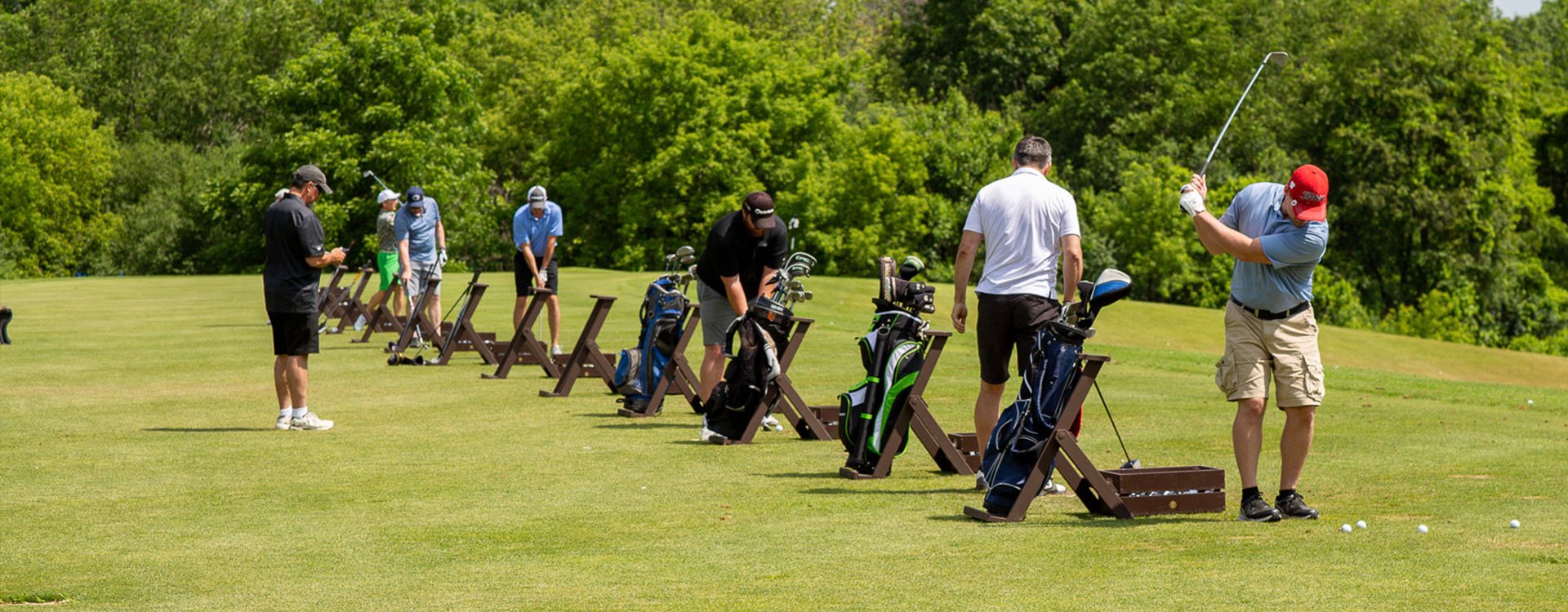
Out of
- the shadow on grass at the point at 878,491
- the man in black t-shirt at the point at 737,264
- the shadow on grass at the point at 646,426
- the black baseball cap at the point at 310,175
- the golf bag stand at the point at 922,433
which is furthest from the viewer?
the shadow on grass at the point at 646,426

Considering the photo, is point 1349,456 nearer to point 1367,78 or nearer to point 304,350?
point 304,350

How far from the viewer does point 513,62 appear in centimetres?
8850

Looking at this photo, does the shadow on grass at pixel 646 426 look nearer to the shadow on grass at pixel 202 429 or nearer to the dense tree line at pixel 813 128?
the shadow on grass at pixel 202 429

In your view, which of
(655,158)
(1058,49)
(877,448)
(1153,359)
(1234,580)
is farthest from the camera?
(1058,49)

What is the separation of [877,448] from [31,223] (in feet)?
255

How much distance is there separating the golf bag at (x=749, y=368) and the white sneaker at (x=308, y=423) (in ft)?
10.3

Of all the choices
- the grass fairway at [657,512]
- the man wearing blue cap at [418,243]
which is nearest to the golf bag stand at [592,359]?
the grass fairway at [657,512]

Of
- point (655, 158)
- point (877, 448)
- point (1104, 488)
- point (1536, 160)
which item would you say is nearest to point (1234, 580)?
point (1104, 488)

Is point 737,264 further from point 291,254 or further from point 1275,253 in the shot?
point 1275,253

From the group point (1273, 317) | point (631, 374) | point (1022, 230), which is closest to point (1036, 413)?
point (1022, 230)

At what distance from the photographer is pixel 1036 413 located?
905cm

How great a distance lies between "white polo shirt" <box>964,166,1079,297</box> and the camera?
9.69m

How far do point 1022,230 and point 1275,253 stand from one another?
5.40 feet

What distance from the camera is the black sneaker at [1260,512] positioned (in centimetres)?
870
